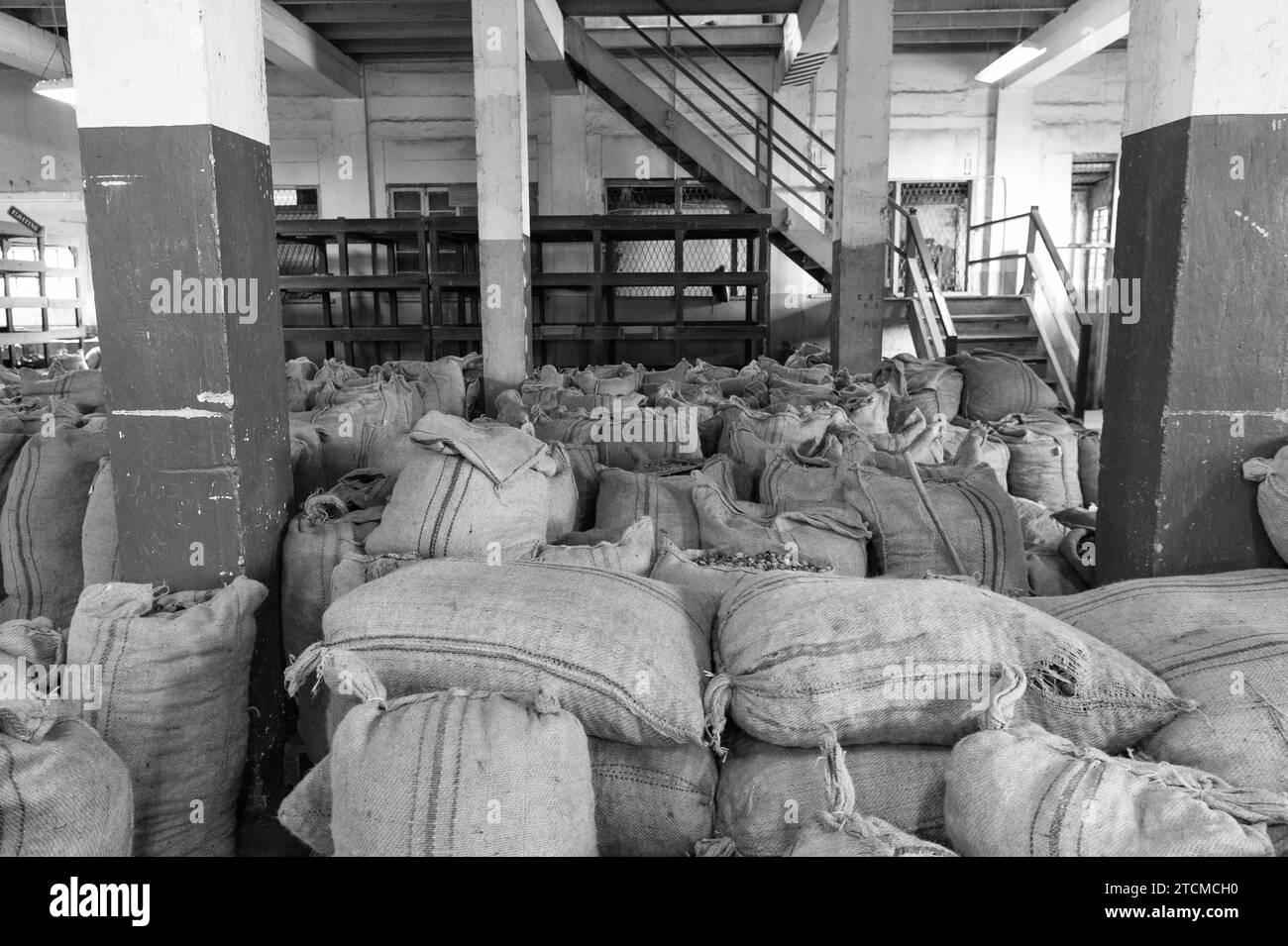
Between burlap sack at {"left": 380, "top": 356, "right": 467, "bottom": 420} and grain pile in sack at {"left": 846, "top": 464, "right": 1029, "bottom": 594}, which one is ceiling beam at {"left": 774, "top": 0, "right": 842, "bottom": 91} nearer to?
burlap sack at {"left": 380, "top": 356, "right": 467, "bottom": 420}


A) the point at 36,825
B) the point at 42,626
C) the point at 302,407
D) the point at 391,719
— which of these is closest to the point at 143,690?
the point at 42,626

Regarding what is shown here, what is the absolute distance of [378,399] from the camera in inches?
177

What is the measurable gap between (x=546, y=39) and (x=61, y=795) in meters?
8.47

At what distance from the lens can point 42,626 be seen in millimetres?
2172

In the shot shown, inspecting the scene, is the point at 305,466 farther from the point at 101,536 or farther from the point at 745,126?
the point at 745,126

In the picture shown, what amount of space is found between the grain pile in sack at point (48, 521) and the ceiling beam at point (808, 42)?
8.65 meters

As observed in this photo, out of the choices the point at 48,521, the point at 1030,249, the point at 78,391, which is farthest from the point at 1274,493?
the point at 1030,249

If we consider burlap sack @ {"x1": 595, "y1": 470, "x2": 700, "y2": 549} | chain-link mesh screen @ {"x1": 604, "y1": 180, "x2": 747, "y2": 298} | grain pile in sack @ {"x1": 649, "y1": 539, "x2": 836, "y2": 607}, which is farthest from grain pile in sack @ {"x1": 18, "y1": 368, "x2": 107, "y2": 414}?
chain-link mesh screen @ {"x1": 604, "y1": 180, "x2": 747, "y2": 298}

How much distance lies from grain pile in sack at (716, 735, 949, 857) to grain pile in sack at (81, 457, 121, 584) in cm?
189

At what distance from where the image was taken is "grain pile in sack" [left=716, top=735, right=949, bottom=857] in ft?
5.49

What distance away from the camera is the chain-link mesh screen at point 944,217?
1317 cm

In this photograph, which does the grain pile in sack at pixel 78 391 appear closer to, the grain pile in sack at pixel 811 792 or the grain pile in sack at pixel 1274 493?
the grain pile in sack at pixel 811 792
